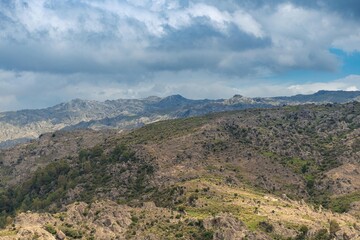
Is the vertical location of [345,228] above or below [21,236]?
below

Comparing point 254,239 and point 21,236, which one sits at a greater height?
point 21,236

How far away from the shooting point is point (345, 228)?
179125 mm

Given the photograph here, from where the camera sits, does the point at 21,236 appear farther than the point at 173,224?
No

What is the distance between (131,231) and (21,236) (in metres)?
41.7

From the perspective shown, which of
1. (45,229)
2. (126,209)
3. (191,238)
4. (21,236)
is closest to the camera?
(21,236)

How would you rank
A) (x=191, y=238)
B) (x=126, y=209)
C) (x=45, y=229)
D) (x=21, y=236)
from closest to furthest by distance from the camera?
(x=21, y=236), (x=45, y=229), (x=191, y=238), (x=126, y=209)

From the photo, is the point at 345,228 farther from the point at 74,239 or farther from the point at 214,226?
the point at 74,239

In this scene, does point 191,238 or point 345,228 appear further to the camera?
point 345,228

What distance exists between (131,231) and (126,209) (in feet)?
79.5

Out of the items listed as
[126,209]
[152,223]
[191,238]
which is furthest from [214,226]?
[126,209]

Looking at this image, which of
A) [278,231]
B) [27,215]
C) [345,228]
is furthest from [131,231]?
[345,228]

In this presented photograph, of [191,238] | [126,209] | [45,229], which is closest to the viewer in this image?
[45,229]

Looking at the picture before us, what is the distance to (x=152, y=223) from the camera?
17838 centimetres

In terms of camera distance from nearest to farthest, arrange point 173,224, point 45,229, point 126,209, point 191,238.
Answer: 1. point 45,229
2. point 191,238
3. point 173,224
4. point 126,209
